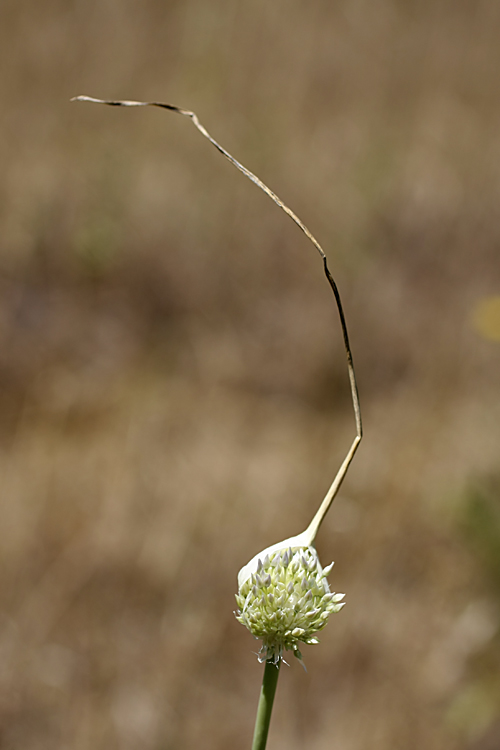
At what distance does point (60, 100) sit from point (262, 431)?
1.34m

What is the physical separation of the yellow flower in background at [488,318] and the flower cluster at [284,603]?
4.20 ft

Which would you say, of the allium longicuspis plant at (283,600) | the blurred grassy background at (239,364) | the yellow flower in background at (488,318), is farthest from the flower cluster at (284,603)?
the yellow flower in background at (488,318)

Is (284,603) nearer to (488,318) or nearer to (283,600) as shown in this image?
(283,600)

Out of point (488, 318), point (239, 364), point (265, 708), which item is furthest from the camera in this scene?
point (239, 364)

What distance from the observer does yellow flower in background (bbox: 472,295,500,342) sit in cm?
138

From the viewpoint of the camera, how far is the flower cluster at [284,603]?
193 mm

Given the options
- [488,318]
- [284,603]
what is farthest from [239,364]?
[284,603]

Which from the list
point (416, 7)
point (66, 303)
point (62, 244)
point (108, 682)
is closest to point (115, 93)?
point (62, 244)

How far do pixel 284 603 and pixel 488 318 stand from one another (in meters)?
1.37

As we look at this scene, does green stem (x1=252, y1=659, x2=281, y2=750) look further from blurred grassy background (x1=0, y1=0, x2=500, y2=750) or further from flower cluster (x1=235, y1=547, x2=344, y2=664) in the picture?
blurred grassy background (x1=0, y1=0, x2=500, y2=750)

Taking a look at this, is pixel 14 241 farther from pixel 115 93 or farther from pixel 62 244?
pixel 115 93

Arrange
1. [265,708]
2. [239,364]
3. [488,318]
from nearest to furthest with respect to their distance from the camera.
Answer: [265,708] → [488,318] → [239,364]

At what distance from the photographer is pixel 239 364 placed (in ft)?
5.07

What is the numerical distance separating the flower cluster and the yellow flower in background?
1.28m
